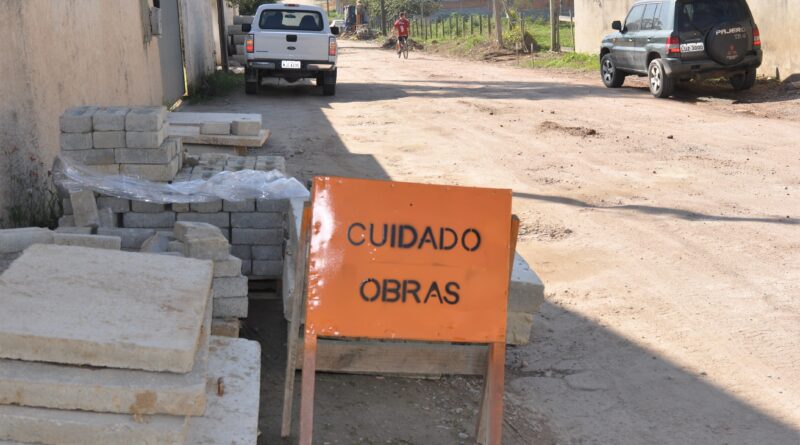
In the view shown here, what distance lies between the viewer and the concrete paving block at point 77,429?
3119mm

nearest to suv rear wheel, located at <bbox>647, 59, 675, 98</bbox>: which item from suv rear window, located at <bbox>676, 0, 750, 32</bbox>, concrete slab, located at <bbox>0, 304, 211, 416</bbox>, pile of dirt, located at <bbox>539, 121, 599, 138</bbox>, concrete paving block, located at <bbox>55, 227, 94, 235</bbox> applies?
suv rear window, located at <bbox>676, 0, 750, 32</bbox>

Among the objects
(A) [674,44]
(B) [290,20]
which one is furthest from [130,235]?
(B) [290,20]

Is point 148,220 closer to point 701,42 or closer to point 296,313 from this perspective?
point 296,313

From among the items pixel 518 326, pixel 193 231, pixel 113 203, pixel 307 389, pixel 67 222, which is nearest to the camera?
pixel 307 389

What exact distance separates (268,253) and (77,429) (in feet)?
9.73

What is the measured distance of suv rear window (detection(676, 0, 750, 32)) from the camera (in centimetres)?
1683

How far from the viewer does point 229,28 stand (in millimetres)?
30562

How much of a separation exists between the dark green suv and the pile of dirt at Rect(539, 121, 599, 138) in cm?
387

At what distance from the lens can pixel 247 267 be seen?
6.03m

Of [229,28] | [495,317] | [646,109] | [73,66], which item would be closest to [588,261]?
[495,317]

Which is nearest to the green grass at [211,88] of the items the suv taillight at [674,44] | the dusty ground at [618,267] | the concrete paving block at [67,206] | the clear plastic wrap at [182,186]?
the dusty ground at [618,267]

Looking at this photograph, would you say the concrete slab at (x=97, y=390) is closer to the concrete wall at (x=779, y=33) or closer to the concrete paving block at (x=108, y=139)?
the concrete paving block at (x=108, y=139)

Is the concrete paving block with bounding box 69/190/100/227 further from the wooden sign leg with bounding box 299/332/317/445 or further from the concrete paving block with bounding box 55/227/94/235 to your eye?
the wooden sign leg with bounding box 299/332/317/445

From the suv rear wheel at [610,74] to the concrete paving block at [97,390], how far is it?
17.7 metres
